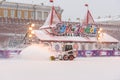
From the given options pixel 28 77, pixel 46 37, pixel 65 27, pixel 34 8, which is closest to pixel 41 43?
pixel 46 37

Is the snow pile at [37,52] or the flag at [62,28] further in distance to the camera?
the flag at [62,28]

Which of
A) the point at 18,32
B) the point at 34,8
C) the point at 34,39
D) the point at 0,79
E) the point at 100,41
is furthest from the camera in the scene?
the point at 34,8

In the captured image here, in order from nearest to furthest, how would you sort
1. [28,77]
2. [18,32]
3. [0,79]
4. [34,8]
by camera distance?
[0,79], [28,77], [18,32], [34,8]

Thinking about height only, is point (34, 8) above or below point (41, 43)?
above

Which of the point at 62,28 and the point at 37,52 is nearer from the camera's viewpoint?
the point at 37,52

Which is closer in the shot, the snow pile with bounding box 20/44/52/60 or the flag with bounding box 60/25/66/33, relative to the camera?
the snow pile with bounding box 20/44/52/60

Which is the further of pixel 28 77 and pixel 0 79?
pixel 28 77

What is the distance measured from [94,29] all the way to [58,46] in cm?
665

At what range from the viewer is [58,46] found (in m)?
40.8

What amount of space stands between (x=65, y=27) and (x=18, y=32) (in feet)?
87.2

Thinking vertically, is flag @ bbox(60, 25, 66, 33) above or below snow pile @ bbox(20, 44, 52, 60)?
above

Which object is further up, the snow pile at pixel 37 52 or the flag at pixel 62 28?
the flag at pixel 62 28

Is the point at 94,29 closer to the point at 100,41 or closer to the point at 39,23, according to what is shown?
the point at 100,41

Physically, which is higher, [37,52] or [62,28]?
[62,28]
